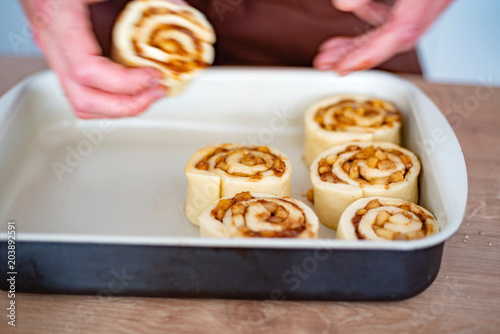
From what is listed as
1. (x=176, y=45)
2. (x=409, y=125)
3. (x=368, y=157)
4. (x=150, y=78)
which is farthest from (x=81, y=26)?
(x=409, y=125)

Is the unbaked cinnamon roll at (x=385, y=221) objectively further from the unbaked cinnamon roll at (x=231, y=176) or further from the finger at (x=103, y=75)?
the finger at (x=103, y=75)

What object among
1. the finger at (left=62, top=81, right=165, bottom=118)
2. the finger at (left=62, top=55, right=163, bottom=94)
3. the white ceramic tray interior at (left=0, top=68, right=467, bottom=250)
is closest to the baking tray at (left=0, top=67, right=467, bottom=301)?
the white ceramic tray interior at (left=0, top=68, right=467, bottom=250)

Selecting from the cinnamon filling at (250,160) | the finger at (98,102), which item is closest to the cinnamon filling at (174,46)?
the finger at (98,102)

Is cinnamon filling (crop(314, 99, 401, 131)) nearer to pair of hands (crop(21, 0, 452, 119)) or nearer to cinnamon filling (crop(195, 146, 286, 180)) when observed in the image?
pair of hands (crop(21, 0, 452, 119))

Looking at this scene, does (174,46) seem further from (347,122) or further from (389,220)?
(389,220)

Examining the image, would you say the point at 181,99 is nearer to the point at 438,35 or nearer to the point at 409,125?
the point at 409,125

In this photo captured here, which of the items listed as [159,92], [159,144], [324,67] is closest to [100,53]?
[159,92]
